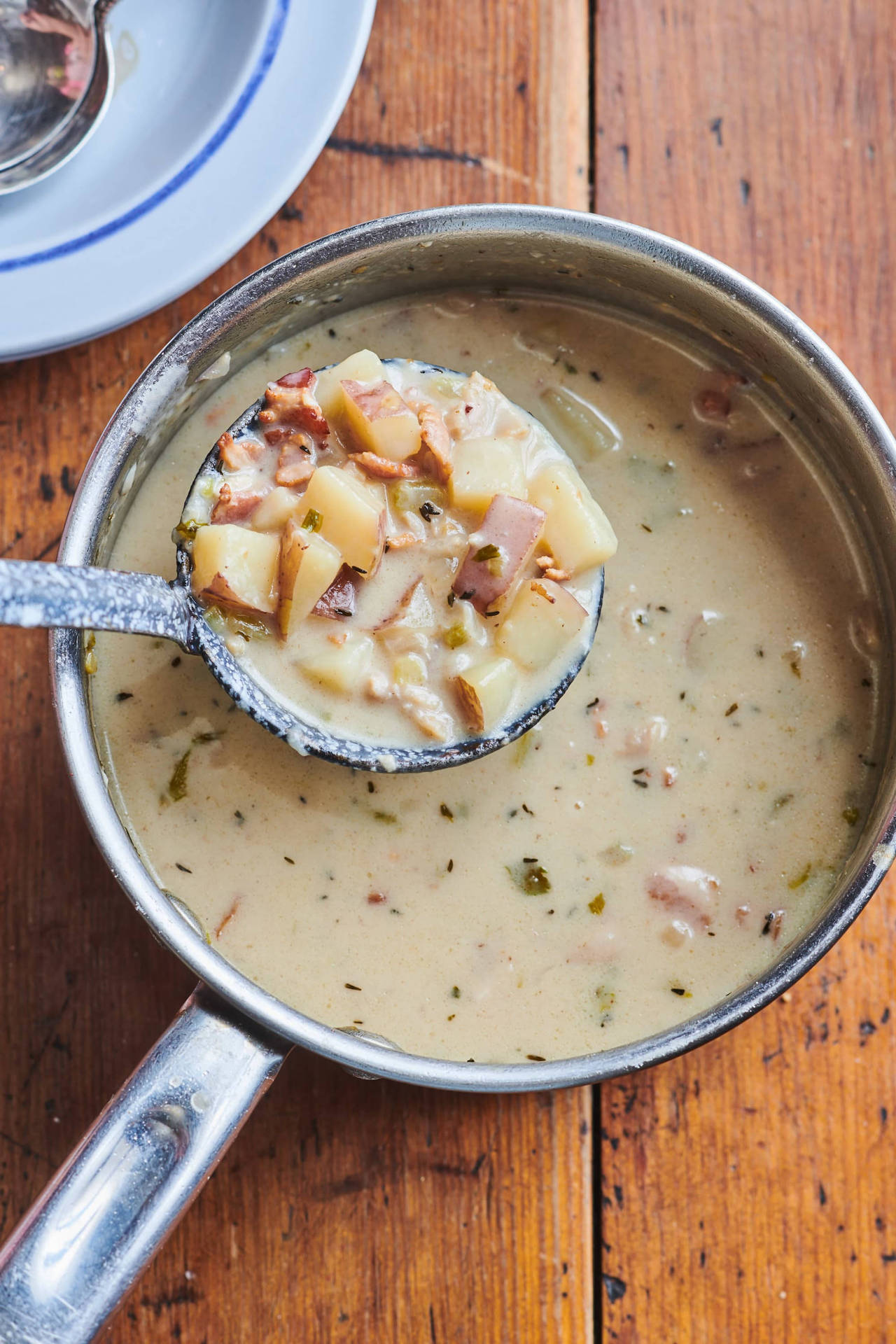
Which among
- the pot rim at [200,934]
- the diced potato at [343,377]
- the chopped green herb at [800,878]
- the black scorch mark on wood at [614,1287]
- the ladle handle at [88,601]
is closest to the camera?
the ladle handle at [88,601]

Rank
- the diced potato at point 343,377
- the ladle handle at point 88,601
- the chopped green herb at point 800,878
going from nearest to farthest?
the ladle handle at point 88,601, the diced potato at point 343,377, the chopped green herb at point 800,878

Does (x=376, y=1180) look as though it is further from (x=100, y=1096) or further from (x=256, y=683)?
(x=256, y=683)

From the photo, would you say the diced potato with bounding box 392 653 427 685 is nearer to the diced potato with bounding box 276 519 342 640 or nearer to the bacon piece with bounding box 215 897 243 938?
the diced potato with bounding box 276 519 342 640

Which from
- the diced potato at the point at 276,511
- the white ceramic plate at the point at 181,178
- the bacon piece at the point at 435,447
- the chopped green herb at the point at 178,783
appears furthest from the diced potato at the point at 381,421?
the chopped green herb at the point at 178,783

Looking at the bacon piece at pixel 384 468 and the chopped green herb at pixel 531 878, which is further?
the chopped green herb at pixel 531 878

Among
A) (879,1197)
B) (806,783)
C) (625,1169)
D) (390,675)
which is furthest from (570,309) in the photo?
(879,1197)

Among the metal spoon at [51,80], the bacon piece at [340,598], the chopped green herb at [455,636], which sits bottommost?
the chopped green herb at [455,636]

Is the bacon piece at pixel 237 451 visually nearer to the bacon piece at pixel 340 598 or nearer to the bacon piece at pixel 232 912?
the bacon piece at pixel 340 598
